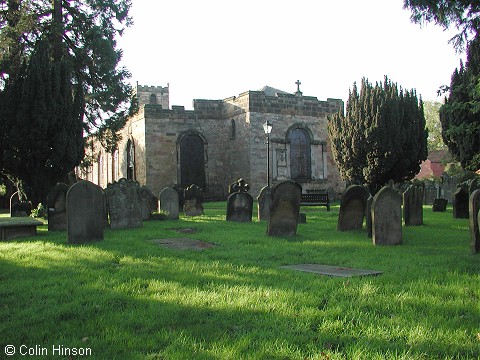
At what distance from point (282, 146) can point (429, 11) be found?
17.9 metres

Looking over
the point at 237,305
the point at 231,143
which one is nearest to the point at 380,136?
the point at 231,143

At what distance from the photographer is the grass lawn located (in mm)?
3502

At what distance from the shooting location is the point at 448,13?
1248 centimetres

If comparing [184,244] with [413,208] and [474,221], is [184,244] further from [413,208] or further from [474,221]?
[413,208]

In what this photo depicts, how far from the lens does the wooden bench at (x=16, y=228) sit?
10852 millimetres

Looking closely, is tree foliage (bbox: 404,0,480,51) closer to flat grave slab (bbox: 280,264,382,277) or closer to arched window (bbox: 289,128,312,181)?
flat grave slab (bbox: 280,264,382,277)

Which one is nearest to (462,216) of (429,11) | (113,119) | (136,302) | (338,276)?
(429,11)

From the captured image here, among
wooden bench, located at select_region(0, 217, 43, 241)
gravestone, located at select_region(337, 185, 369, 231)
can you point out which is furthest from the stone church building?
Answer: wooden bench, located at select_region(0, 217, 43, 241)

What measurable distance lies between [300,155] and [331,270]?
25.0m

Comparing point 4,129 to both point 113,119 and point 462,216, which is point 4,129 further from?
point 462,216

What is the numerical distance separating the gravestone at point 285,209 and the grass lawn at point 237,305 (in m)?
2.08

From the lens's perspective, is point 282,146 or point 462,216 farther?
point 282,146

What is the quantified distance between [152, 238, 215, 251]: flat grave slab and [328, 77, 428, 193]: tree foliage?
1341 centimetres

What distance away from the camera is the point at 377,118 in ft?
68.7
